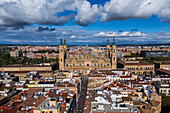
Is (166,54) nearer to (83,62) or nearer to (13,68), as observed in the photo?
(83,62)

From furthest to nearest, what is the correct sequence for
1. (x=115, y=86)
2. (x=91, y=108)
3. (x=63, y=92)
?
(x=115, y=86) < (x=63, y=92) < (x=91, y=108)

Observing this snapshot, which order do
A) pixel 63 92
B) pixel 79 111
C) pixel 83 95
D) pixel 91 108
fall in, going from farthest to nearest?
pixel 83 95 → pixel 63 92 → pixel 79 111 → pixel 91 108

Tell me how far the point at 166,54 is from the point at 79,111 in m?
122

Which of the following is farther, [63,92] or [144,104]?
[63,92]

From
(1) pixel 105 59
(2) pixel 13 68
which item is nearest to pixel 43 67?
(2) pixel 13 68

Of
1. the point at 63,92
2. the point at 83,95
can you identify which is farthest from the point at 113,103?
the point at 83,95

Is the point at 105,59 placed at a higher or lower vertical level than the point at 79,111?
higher

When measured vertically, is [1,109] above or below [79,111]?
above

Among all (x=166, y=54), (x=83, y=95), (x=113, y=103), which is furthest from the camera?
(x=166, y=54)

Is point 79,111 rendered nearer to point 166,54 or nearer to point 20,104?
point 20,104

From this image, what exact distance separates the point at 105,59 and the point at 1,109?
53.1 m

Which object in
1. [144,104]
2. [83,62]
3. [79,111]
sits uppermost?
[83,62]

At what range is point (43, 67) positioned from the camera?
250 feet

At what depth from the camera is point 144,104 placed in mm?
32781
